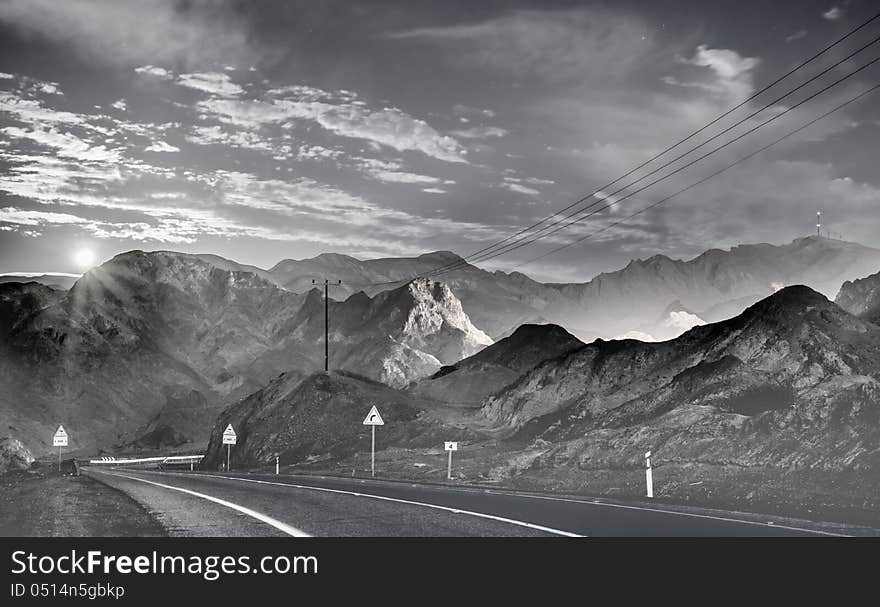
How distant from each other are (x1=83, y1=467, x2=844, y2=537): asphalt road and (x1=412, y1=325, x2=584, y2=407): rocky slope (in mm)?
74259

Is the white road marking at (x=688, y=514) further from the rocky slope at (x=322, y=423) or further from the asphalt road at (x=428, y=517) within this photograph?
the rocky slope at (x=322, y=423)

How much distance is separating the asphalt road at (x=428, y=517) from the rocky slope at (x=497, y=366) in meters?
74.3

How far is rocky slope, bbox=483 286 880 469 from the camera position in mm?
39781

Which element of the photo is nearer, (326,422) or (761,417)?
(761,417)

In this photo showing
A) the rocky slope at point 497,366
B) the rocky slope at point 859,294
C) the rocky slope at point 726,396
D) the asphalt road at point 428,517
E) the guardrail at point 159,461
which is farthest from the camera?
the rocky slope at point 497,366

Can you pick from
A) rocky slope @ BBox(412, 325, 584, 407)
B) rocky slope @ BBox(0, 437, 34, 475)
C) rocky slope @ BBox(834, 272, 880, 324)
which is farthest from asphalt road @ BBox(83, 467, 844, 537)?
rocky slope @ BBox(834, 272, 880, 324)

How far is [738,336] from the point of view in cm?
5778

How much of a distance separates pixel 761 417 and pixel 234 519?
1370 inches

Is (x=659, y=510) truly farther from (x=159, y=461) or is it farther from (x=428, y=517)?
(x=159, y=461)

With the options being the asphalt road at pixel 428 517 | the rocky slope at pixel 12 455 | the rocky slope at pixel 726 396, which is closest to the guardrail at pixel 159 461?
the rocky slope at pixel 12 455

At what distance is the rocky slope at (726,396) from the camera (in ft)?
131
